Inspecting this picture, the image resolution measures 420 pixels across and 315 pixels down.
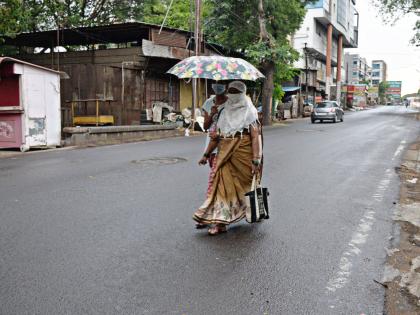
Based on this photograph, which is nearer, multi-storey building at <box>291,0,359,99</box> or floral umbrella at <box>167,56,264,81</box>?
Answer: floral umbrella at <box>167,56,264,81</box>

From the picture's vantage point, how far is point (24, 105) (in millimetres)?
13469

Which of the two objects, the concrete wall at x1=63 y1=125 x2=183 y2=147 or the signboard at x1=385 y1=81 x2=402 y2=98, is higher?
the signboard at x1=385 y1=81 x2=402 y2=98

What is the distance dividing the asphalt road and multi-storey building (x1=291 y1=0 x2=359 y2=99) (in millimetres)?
42765

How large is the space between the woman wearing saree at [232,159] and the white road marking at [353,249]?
4.24 feet

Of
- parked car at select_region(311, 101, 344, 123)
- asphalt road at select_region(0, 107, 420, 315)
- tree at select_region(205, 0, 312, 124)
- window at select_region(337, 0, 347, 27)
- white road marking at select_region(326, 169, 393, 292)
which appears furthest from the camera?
window at select_region(337, 0, 347, 27)

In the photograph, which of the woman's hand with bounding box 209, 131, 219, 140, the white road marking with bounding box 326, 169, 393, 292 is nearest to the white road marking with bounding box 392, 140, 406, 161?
the white road marking with bounding box 326, 169, 393, 292

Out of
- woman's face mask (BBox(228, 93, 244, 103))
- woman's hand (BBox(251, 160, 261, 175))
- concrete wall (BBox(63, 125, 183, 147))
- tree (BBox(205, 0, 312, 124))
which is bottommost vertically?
concrete wall (BBox(63, 125, 183, 147))

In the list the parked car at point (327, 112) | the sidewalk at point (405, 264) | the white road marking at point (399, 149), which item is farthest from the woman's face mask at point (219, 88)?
the parked car at point (327, 112)

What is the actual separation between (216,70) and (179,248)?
1928mm

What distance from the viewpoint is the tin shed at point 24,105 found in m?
13.4

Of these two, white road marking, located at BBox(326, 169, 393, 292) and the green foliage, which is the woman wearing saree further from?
the green foliage

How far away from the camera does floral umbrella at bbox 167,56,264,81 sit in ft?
16.0

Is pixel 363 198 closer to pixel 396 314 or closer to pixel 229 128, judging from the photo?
pixel 229 128

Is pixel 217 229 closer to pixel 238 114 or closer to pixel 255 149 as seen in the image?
pixel 255 149
